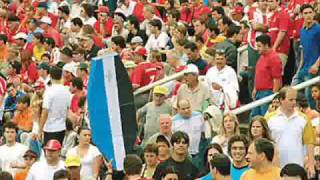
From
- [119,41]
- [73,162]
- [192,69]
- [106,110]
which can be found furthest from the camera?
[119,41]

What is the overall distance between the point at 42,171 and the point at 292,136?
280 centimetres

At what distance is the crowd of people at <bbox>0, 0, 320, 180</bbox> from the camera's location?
13.7m

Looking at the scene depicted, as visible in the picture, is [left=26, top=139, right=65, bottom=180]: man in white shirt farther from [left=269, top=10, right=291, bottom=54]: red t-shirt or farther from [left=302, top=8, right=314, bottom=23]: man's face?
[left=269, top=10, right=291, bottom=54]: red t-shirt

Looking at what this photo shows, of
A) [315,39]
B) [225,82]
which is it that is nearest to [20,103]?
[225,82]

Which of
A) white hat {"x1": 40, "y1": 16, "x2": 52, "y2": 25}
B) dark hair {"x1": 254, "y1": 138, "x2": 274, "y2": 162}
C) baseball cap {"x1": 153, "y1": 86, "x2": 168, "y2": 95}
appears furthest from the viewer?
white hat {"x1": 40, "y1": 16, "x2": 52, "y2": 25}

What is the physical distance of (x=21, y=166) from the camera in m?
15.4

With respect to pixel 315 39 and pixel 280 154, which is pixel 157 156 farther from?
pixel 315 39

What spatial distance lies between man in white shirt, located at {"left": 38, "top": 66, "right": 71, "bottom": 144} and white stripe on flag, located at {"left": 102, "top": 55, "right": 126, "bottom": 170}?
11.3 feet

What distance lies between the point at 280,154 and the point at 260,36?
3.59 m

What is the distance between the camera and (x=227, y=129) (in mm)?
14367

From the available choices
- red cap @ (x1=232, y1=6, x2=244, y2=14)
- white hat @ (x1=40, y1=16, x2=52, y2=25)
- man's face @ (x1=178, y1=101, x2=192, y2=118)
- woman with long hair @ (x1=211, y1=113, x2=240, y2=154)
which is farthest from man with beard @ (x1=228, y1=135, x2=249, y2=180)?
white hat @ (x1=40, y1=16, x2=52, y2=25)

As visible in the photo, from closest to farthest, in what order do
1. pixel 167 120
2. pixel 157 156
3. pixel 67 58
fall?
pixel 157 156 < pixel 167 120 < pixel 67 58

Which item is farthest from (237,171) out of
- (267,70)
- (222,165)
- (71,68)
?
(71,68)

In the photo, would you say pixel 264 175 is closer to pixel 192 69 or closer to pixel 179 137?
pixel 179 137
